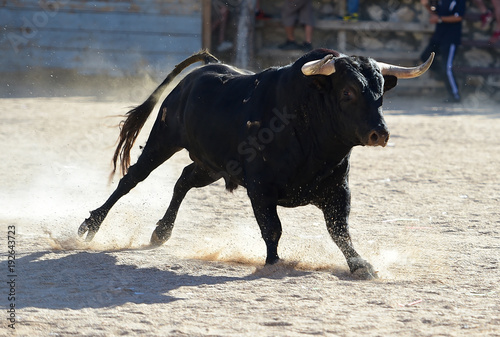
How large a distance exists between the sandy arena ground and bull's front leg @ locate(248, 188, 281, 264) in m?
0.14

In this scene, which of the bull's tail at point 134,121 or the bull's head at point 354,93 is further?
the bull's tail at point 134,121

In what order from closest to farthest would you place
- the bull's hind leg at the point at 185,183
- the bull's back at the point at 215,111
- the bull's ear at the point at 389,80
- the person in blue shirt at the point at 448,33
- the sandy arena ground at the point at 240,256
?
the sandy arena ground at the point at 240,256, the bull's ear at the point at 389,80, the bull's back at the point at 215,111, the bull's hind leg at the point at 185,183, the person in blue shirt at the point at 448,33

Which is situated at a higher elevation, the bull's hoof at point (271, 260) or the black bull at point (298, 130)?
the black bull at point (298, 130)

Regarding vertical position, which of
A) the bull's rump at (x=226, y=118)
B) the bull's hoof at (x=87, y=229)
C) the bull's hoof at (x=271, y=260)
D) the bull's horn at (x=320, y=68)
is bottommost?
the bull's hoof at (x=87, y=229)

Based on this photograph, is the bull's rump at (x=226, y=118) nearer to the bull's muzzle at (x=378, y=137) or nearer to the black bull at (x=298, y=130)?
the black bull at (x=298, y=130)

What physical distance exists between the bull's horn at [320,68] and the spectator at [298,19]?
11.2 m

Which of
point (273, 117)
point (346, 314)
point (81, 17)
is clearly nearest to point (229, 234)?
point (273, 117)

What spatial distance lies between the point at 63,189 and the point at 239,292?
3615 mm

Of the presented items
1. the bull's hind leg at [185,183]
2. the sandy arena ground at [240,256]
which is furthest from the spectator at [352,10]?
the bull's hind leg at [185,183]

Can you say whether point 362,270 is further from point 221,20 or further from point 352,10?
point 221,20

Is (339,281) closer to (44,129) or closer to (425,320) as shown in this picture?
(425,320)

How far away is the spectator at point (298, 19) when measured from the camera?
15.7 metres

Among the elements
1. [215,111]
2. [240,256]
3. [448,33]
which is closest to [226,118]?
[215,111]

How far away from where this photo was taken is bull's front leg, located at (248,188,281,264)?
4926 mm
